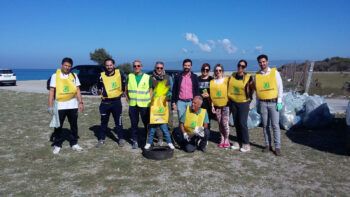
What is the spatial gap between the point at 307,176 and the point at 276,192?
954mm

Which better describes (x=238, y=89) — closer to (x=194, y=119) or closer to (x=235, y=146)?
(x=194, y=119)

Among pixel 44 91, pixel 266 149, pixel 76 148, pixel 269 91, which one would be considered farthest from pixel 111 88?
pixel 44 91

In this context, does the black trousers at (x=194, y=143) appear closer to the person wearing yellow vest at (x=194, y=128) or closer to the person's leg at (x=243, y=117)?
the person wearing yellow vest at (x=194, y=128)

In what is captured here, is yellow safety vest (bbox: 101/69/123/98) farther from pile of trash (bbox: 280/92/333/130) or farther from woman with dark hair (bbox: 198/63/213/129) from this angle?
pile of trash (bbox: 280/92/333/130)

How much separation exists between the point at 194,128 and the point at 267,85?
1.67m

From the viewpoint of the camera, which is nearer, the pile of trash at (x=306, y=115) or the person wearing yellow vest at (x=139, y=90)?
the person wearing yellow vest at (x=139, y=90)

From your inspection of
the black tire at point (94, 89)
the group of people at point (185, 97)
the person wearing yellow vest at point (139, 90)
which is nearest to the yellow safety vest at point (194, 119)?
the group of people at point (185, 97)

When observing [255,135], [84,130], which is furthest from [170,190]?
[84,130]

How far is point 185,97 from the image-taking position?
262 inches

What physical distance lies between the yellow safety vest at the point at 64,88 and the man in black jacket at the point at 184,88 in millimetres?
2010

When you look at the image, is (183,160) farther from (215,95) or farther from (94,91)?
(94,91)

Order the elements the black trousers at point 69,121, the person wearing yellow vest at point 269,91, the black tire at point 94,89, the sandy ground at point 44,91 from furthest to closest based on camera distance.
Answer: the black tire at point 94,89
the sandy ground at point 44,91
the black trousers at point 69,121
the person wearing yellow vest at point 269,91

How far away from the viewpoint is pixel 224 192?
4691 millimetres

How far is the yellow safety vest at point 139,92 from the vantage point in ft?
21.5
